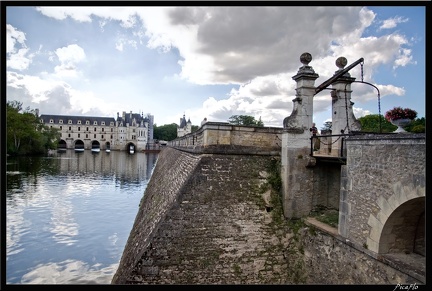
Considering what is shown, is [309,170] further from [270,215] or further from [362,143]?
[362,143]

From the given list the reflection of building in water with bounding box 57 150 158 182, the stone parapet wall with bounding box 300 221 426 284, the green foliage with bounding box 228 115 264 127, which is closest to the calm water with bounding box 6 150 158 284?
the stone parapet wall with bounding box 300 221 426 284

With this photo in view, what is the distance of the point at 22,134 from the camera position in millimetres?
46844

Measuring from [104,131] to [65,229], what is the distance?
9646 cm

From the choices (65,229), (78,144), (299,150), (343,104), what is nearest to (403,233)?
(299,150)

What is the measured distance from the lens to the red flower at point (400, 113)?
6699mm

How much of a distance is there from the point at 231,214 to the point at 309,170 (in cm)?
293

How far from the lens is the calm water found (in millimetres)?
12156

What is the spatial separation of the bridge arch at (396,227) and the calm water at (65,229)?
942 centimetres

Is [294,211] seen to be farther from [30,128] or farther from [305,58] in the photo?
[30,128]

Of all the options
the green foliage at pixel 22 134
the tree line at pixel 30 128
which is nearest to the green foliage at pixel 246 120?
the tree line at pixel 30 128

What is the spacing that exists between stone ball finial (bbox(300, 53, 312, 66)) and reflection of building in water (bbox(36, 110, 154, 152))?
98.6 m

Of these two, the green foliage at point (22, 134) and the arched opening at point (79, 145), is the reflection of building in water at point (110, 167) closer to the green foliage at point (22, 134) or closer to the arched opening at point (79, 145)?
the green foliage at point (22, 134)

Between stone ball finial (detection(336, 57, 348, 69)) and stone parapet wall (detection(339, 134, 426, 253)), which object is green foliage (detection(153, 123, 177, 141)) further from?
stone parapet wall (detection(339, 134, 426, 253))
